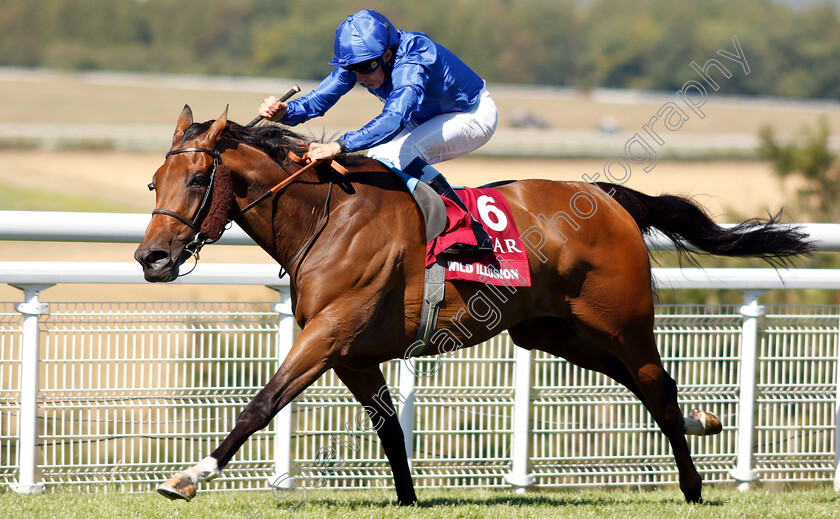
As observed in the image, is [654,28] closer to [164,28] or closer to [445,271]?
[164,28]

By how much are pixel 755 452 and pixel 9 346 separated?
366cm

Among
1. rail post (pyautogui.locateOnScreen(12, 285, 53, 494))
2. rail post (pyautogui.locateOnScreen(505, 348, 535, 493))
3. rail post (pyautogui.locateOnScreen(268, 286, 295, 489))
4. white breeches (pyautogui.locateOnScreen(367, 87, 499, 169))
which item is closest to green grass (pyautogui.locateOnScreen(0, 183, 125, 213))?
rail post (pyautogui.locateOnScreen(12, 285, 53, 494))

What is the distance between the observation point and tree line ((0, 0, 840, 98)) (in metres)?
59.8

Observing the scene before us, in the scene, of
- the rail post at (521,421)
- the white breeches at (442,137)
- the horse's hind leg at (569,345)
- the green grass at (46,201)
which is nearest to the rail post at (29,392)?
the white breeches at (442,137)

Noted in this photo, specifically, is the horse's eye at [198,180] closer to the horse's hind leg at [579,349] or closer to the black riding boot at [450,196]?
the black riding boot at [450,196]

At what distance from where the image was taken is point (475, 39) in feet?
244

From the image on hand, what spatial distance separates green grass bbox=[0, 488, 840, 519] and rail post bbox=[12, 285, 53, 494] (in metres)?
0.13

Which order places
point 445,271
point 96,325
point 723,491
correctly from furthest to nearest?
point 723,491 < point 96,325 < point 445,271

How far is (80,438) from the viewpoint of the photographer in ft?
13.5

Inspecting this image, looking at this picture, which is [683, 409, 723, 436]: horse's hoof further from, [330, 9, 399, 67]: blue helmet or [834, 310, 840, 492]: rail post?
[330, 9, 399, 67]: blue helmet

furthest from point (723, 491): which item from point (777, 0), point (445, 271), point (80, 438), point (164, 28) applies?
point (777, 0)

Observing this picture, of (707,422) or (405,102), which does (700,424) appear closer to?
(707,422)

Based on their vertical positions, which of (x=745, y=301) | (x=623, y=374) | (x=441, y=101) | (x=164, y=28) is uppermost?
(x=164, y=28)

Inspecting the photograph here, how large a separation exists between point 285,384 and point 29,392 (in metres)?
1.44
